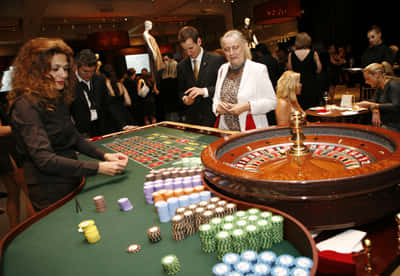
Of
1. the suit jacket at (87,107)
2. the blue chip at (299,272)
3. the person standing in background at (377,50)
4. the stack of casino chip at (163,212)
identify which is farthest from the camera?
the person standing in background at (377,50)

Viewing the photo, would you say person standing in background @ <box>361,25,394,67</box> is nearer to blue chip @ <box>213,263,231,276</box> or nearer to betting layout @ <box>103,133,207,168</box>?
betting layout @ <box>103,133,207,168</box>

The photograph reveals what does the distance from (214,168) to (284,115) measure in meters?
2.59

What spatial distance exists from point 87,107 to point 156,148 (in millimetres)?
1696

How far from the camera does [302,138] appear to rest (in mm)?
1566

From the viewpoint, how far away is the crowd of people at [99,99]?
1.83m

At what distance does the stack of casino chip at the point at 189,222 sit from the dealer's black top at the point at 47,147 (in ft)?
2.81

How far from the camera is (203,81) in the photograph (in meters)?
3.71

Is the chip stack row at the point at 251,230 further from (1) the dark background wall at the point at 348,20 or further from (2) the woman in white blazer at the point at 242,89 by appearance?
(1) the dark background wall at the point at 348,20

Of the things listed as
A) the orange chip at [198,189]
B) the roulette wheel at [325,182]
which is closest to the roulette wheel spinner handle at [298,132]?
the roulette wheel at [325,182]

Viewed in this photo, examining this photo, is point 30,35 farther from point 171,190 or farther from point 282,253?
point 282,253

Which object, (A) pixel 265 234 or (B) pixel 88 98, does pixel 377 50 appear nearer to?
(B) pixel 88 98

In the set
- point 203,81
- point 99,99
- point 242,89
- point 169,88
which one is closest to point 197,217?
point 242,89

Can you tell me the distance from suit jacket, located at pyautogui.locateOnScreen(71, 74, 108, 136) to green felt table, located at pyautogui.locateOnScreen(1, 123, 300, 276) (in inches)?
88.4

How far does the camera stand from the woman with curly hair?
176 cm
